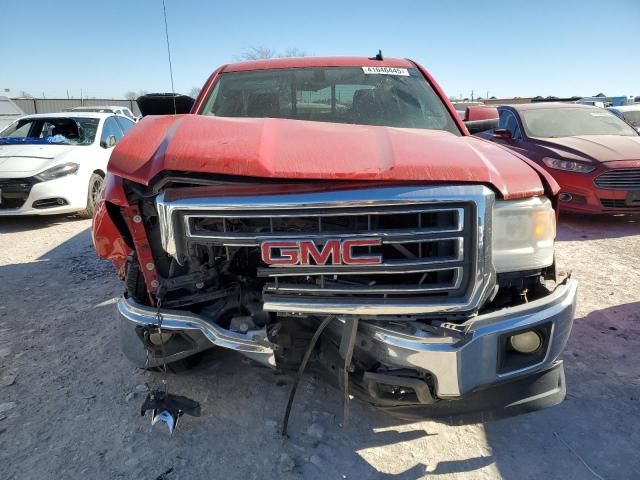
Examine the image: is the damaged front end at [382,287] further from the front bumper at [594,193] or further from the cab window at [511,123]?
the cab window at [511,123]

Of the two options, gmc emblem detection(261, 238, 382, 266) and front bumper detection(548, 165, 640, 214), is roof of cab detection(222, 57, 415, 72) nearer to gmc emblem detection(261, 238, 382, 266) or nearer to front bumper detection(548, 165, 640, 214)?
gmc emblem detection(261, 238, 382, 266)

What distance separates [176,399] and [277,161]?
1290mm

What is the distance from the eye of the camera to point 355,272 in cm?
176

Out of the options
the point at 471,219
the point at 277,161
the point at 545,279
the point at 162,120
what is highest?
the point at 162,120

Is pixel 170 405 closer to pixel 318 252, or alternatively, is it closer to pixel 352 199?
pixel 318 252

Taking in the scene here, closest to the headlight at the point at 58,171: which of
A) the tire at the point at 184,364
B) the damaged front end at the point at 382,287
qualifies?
the tire at the point at 184,364

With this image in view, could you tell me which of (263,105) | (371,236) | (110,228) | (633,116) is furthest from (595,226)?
(633,116)

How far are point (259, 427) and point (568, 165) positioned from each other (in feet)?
18.8

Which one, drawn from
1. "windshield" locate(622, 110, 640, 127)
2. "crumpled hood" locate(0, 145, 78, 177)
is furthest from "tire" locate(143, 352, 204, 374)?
"windshield" locate(622, 110, 640, 127)

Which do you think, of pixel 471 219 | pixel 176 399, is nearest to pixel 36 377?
pixel 176 399

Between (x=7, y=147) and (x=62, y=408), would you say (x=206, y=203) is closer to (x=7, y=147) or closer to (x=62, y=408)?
(x=62, y=408)

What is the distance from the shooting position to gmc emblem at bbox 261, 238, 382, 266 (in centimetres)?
172

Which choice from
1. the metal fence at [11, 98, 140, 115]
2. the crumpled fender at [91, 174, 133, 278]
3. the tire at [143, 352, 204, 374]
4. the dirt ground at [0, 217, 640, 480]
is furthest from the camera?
the metal fence at [11, 98, 140, 115]

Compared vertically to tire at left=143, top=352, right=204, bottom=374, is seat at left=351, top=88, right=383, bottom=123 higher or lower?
higher
